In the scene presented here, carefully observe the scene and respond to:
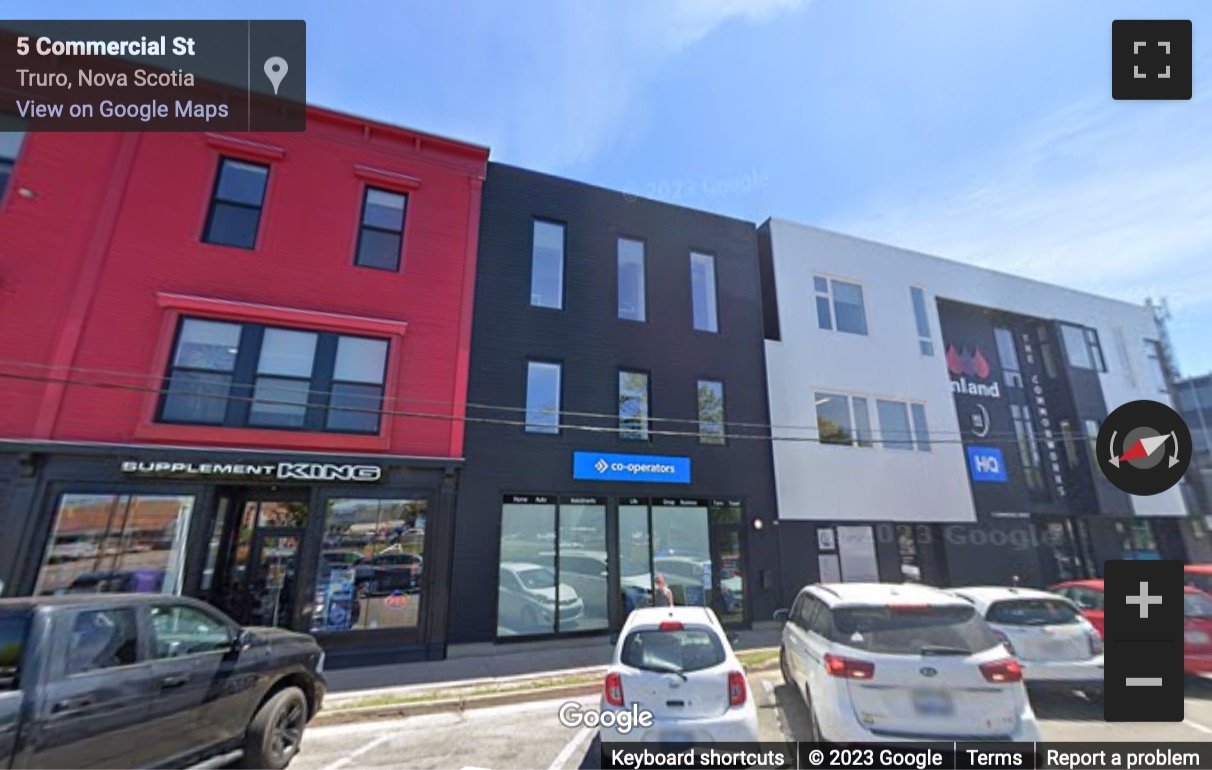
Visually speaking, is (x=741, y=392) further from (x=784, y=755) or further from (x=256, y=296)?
(x=256, y=296)

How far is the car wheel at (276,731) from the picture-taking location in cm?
513

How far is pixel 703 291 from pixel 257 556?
42.7 ft

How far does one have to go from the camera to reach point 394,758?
230 inches

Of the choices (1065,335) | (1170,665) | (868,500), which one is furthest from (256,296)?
(1065,335)

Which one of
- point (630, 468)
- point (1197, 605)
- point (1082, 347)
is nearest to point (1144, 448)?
point (1197, 605)

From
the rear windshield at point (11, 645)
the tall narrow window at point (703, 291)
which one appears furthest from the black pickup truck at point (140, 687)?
the tall narrow window at point (703, 291)

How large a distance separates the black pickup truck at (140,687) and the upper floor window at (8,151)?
1080 centimetres

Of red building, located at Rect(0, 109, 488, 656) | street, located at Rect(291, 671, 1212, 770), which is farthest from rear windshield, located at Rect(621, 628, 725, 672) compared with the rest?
red building, located at Rect(0, 109, 488, 656)

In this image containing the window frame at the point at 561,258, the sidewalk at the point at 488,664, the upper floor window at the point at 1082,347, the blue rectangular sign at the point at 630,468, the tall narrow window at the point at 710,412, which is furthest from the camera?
the upper floor window at the point at 1082,347

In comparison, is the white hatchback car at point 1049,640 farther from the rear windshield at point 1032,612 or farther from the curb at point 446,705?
the curb at point 446,705

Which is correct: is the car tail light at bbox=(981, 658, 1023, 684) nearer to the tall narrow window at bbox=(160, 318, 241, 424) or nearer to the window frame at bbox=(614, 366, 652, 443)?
the window frame at bbox=(614, 366, 652, 443)

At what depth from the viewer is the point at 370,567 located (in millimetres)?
10125

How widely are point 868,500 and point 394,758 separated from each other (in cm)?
1377

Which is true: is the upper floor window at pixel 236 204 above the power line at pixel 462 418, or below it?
above
